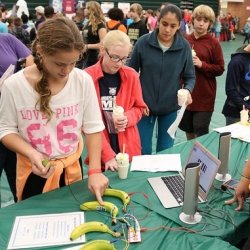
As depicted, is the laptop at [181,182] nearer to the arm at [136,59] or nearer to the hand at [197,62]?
the arm at [136,59]

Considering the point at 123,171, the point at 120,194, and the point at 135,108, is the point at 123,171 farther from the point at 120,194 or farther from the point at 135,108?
the point at 135,108

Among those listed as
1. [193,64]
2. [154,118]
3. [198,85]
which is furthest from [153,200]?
[198,85]

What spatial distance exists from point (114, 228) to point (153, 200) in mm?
295

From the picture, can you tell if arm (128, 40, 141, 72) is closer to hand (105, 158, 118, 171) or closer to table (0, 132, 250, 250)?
hand (105, 158, 118, 171)

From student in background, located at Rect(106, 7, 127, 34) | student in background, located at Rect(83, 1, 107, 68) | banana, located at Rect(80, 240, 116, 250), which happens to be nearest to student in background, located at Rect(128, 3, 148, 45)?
student in background, located at Rect(106, 7, 127, 34)

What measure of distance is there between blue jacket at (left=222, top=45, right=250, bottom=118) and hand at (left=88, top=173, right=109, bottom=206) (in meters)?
1.79

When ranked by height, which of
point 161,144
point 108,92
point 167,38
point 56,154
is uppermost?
point 167,38

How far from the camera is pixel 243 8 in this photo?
67.8ft

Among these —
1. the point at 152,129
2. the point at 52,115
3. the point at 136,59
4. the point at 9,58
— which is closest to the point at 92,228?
the point at 52,115

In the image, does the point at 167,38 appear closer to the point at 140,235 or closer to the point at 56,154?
the point at 56,154

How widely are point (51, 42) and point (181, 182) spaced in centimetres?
96

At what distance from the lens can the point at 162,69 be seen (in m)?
2.85

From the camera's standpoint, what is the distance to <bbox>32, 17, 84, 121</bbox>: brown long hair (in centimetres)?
139

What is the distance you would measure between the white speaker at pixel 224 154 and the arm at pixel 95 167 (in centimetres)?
67
